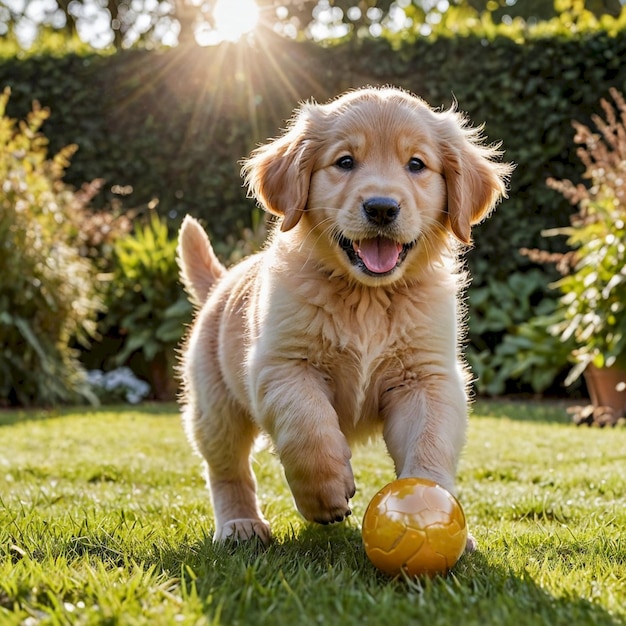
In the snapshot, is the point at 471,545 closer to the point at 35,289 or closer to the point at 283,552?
the point at 283,552

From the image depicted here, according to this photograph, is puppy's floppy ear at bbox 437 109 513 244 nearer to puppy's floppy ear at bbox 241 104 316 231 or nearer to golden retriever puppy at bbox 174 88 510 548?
golden retriever puppy at bbox 174 88 510 548

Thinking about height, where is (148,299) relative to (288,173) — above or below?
below

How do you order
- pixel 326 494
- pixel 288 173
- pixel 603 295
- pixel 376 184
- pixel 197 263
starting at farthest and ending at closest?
1. pixel 603 295
2. pixel 197 263
3. pixel 288 173
4. pixel 376 184
5. pixel 326 494

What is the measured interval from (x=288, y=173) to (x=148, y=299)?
6098mm

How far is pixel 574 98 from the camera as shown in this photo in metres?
8.95

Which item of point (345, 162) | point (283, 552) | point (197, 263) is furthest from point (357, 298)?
point (197, 263)

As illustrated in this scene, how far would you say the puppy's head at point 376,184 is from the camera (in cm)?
287

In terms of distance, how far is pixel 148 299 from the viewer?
354 inches

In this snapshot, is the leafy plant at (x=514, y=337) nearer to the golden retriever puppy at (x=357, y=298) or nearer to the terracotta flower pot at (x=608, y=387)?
the terracotta flower pot at (x=608, y=387)

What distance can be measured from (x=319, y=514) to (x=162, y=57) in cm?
852

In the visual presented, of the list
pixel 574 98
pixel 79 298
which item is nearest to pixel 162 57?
pixel 79 298

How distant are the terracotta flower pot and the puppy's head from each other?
3.84 m

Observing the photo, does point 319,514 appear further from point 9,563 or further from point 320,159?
point 320,159

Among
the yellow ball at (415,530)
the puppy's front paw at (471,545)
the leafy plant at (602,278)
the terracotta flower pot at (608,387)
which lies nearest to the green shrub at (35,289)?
the leafy plant at (602,278)
